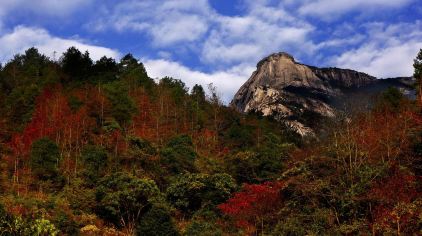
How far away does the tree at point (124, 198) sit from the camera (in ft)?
113

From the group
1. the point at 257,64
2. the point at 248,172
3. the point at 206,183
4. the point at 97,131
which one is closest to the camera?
the point at 206,183

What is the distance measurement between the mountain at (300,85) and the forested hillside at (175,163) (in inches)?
1189

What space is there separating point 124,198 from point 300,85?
75.4 metres

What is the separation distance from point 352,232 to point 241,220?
10221mm

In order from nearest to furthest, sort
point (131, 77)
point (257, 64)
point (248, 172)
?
point (248, 172) → point (131, 77) → point (257, 64)

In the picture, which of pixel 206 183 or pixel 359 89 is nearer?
pixel 206 183

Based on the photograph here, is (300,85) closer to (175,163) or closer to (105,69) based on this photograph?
(105,69)

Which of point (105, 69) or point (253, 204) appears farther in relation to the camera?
point (105, 69)

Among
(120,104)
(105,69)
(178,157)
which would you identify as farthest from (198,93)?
(178,157)

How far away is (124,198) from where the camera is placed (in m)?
34.7

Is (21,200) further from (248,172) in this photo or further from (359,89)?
(359,89)

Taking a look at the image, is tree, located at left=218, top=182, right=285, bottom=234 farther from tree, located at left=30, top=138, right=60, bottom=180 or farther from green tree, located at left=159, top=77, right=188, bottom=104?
green tree, located at left=159, top=77, right=188, bottom=104

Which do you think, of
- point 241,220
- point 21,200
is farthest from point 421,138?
point 21,200

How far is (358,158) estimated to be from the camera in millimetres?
26781
